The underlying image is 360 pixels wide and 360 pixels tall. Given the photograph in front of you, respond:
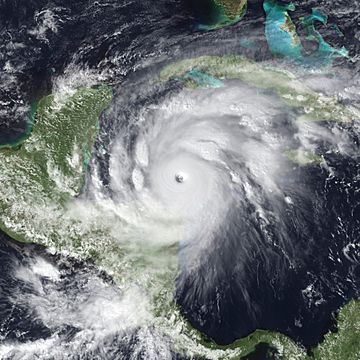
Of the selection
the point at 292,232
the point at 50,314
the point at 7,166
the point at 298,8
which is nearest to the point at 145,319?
the point at 50,314

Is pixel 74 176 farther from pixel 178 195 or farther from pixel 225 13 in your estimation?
pixel 225 13

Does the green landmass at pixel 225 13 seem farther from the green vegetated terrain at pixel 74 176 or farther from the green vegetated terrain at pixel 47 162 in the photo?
the green vegetated terrain at pixel 47 162

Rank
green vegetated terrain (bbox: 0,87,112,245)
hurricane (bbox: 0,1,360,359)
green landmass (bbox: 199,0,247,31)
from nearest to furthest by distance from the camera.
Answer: hurricane (bbox: 0,1,360,359) < green vegetated terrain (bbox: 0,87,112,245) < green landmass (bbox: 199,0,247,31)

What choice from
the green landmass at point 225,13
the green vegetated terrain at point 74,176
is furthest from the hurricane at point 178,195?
the green landmass at point 225,13

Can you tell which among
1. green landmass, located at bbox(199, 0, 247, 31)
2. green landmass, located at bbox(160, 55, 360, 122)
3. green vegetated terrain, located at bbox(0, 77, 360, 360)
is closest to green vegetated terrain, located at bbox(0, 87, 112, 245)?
green vegetated terrain, located at bbox(0, 77, 360, 360)

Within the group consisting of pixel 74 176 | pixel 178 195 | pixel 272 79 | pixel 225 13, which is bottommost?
pixel 178 195

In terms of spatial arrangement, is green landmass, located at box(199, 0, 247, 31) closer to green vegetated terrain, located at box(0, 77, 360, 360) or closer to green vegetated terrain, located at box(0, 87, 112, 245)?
green vegetated terrain, located at box(0, 77, 360, 360)

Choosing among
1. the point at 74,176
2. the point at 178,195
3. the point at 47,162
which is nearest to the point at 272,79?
the point at 178,195
